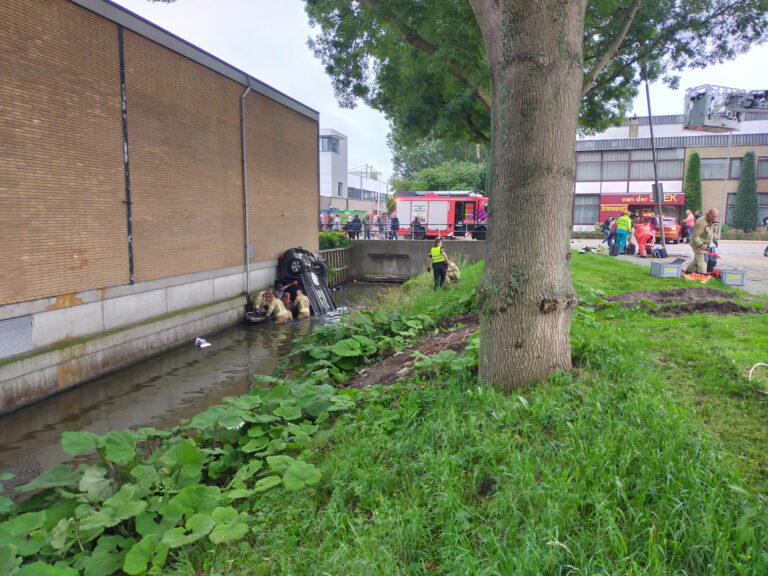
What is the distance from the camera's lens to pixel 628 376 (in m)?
4.45

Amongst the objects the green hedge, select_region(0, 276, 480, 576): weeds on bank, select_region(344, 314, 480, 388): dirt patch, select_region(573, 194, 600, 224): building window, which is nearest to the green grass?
select_region(0, 276, 480, 576): weeds on bank

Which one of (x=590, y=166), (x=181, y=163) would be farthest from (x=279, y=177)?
(x=590, y=166)

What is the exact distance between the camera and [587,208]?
48.3 meters

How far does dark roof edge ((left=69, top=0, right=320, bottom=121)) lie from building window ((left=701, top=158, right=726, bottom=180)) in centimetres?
4032

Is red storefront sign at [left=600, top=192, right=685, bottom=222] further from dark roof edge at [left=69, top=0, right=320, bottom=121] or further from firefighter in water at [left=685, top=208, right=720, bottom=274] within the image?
firefighter in water at [left=685, top=208, right=720, bottom=274]

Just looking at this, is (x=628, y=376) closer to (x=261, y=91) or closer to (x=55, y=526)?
(x=55, y=526)

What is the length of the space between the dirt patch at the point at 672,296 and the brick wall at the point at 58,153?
10.5 m

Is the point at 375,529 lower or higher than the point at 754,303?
lower

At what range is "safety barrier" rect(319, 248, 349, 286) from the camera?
27072mm

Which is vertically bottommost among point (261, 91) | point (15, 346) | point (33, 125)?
point (15, 346)

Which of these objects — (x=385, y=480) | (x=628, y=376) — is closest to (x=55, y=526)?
(x=385, y=480)

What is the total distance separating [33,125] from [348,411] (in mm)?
9480

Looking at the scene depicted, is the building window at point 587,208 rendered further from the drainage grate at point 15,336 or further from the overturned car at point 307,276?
the drainage grate at point 15,336

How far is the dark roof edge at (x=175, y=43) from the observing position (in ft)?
40.1
